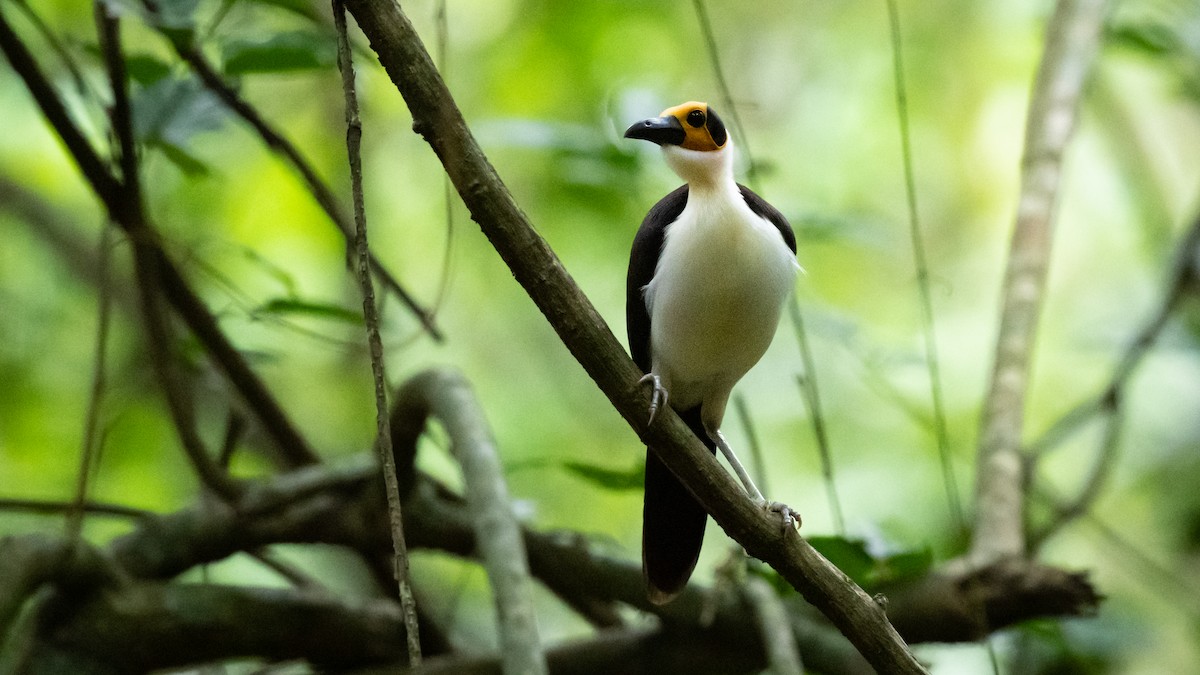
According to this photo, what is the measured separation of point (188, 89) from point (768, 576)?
206cm

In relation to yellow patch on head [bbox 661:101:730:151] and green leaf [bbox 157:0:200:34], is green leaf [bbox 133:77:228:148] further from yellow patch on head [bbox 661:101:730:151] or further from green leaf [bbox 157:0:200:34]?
yellow patch on head [bbox 661:101:730:151]

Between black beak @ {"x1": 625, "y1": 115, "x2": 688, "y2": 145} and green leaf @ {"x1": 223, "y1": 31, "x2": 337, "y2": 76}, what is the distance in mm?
911

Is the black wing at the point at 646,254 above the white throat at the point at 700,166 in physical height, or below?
below

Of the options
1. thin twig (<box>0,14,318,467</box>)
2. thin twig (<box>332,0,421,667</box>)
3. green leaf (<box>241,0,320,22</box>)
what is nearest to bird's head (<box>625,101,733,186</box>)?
green leaf (<box>241,0,320,22</box>)

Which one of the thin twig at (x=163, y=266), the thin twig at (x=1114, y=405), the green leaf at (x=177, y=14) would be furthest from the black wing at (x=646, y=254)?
the thin twig at (x=1114, y=405)

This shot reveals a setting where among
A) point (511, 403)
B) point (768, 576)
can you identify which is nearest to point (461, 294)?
point (511, 403)

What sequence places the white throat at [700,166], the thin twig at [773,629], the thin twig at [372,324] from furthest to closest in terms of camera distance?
the thin twig at [773,629] < the white throat at [700,166] < the thin twig at [372,324]

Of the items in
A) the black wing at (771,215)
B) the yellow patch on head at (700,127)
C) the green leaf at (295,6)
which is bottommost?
the black wing at (771,215)

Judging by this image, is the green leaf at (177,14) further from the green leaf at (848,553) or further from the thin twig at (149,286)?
the green leaf at (848,553)

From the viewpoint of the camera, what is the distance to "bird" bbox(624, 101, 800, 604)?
2.46 m

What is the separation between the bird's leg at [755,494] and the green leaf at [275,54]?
1.45m

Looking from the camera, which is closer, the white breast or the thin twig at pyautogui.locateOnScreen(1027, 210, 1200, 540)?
the white breast

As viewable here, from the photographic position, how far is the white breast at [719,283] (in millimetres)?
2453

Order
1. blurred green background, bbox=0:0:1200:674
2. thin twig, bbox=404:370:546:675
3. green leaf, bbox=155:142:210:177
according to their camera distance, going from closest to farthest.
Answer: thin twig, bbox=404:370:546:675
green leaf, bbox=155:142:210:177
blurred green background, bbox=0:0:1200:674
